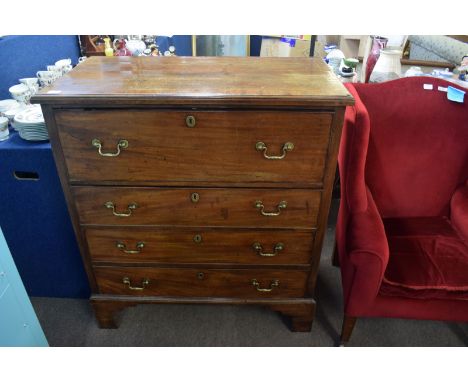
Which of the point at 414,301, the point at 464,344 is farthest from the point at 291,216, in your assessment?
the point at 464,344

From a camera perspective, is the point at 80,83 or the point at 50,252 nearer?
the point at 80,83

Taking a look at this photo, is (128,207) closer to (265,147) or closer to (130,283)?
(130,283)

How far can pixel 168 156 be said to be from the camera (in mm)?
1145

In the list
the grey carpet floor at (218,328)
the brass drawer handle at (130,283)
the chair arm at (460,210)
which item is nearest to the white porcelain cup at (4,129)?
the brass drawer handle at (130,283)

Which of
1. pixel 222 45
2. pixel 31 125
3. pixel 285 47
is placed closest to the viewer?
pixel 31 125

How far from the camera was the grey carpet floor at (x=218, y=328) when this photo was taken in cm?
160

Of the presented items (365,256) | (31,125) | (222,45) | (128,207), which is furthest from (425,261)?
(222,45)

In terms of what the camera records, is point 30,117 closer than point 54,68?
Yes

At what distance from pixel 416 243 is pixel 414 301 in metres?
0.24

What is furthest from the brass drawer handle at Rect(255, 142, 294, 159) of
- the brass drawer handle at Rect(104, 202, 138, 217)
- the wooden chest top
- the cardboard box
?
the cardboard box

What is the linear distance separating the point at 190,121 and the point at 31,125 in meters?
0.69

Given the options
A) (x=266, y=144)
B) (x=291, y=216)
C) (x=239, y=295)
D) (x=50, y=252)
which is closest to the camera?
(x=266, y=144)

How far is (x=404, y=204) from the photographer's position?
5.37ft
